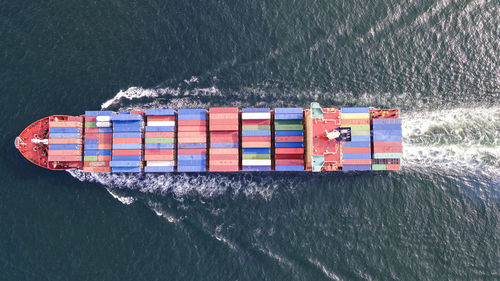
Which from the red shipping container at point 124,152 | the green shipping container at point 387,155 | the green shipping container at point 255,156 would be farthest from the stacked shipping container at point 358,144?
the red shipping container at point 124,152

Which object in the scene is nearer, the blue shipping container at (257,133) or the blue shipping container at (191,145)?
the blue shipping container at (257,133)

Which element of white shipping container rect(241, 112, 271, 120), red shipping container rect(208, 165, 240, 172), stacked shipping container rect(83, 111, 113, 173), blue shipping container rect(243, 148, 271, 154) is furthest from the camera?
stacked shipping container rect(83, 111, 113, 173)

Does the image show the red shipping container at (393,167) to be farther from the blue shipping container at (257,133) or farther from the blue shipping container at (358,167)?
the blue shipping container at (257,133)

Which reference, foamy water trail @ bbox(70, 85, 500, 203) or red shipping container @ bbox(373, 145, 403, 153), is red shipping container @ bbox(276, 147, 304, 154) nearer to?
foamy water trail @ bbox(70, 85, 500, 203)

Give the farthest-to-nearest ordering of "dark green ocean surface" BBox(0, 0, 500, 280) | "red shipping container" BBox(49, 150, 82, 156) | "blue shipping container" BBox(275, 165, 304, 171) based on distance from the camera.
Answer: "red shipping container" BBox(49, 150, 82, 156) < "blue shipping container" BBox(275, 165, 304, 171) < "dark green ocean surface" BBox(0, 0, 500, 280)

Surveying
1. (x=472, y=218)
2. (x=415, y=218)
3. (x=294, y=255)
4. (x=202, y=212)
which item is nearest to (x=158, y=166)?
(x=202, y=212)

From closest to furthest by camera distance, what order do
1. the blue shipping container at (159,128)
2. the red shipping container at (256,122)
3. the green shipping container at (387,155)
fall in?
the green shipping container at (387,155)
the red shipping container at (256,122)
the blue shipping container at (159,128)

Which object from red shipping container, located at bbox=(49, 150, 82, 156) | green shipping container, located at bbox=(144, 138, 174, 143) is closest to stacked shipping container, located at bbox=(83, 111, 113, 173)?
red shipping container, located at bbox=(49, 150, 82, 156)

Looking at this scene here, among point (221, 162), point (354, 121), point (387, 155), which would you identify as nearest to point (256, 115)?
point (221, 162)
